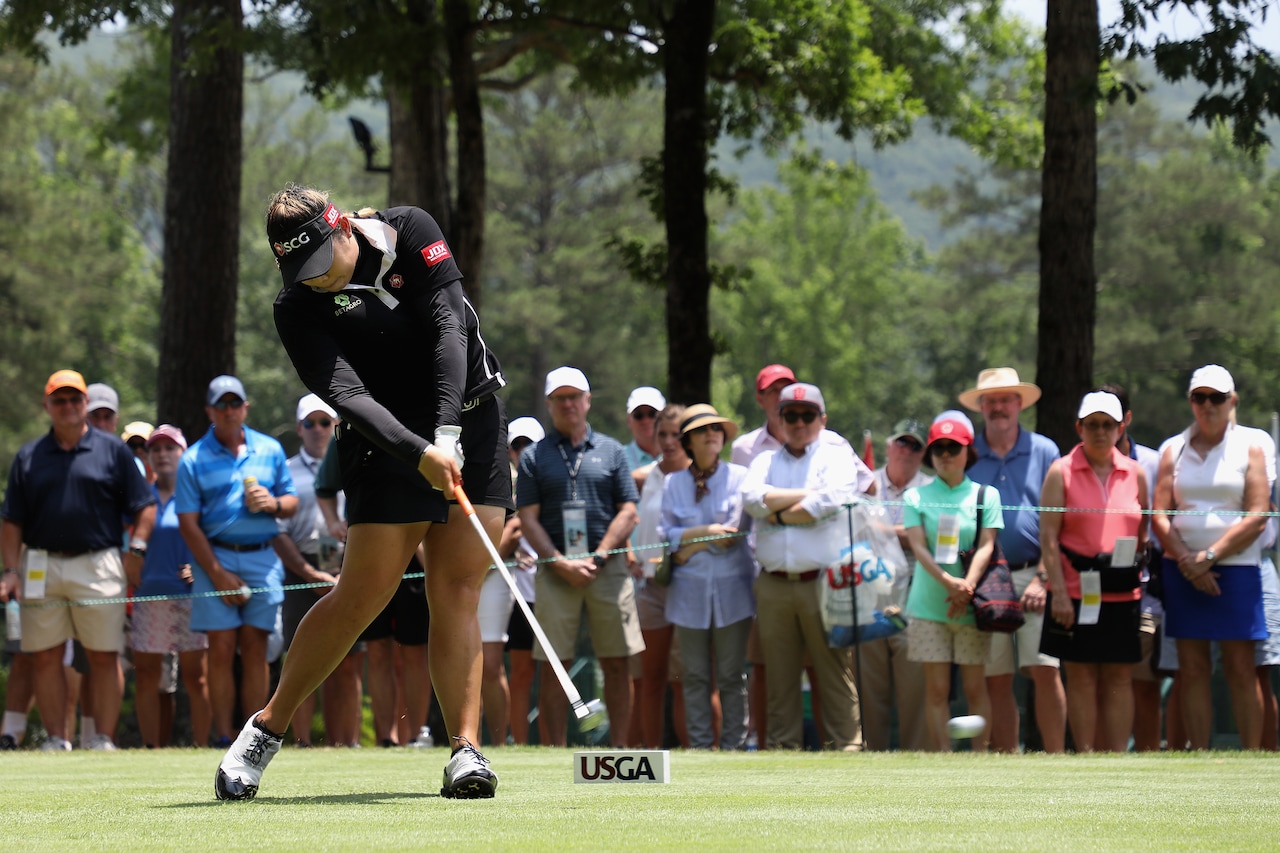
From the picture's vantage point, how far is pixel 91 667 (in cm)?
1087

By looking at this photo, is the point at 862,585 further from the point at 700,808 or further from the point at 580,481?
the point at 700,808

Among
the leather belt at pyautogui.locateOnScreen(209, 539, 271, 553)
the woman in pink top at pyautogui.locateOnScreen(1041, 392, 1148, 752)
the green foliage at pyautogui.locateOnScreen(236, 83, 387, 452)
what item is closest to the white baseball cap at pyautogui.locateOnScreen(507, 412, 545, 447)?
the leather belt at pyautogui.locateOnScreen(209, 539, 271, 553)

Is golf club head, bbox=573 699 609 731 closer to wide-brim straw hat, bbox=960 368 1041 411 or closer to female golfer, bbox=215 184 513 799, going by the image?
female golfer, bbox=215 184 513 799

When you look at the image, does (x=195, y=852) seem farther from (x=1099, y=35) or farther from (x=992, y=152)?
(x=992, y=152)

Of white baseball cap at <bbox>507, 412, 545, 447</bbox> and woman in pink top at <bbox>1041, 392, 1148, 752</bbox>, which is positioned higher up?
white baseball cap at <bbox>507, 412, 545, 447</bbox>

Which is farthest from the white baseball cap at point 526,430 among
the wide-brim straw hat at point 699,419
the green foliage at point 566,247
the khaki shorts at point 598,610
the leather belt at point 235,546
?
the green foliage at point 566,247

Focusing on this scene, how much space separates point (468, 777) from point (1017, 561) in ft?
16.4

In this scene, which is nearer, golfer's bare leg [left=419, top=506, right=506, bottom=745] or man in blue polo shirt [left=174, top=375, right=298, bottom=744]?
golfer's bare leg [left=419, top=506, right=506, bottom=745]

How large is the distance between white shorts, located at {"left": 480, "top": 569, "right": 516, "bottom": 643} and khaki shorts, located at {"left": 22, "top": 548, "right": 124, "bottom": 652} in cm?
228

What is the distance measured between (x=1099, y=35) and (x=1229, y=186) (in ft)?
163

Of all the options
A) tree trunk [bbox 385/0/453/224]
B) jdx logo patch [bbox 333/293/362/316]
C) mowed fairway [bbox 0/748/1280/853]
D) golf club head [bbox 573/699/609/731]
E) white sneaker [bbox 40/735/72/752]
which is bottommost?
white sneaker [bbox 40/735/72/752]

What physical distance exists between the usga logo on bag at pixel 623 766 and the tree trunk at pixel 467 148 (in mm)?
9226

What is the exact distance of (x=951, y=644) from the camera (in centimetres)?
934

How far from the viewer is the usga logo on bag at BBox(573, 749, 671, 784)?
224 inches
